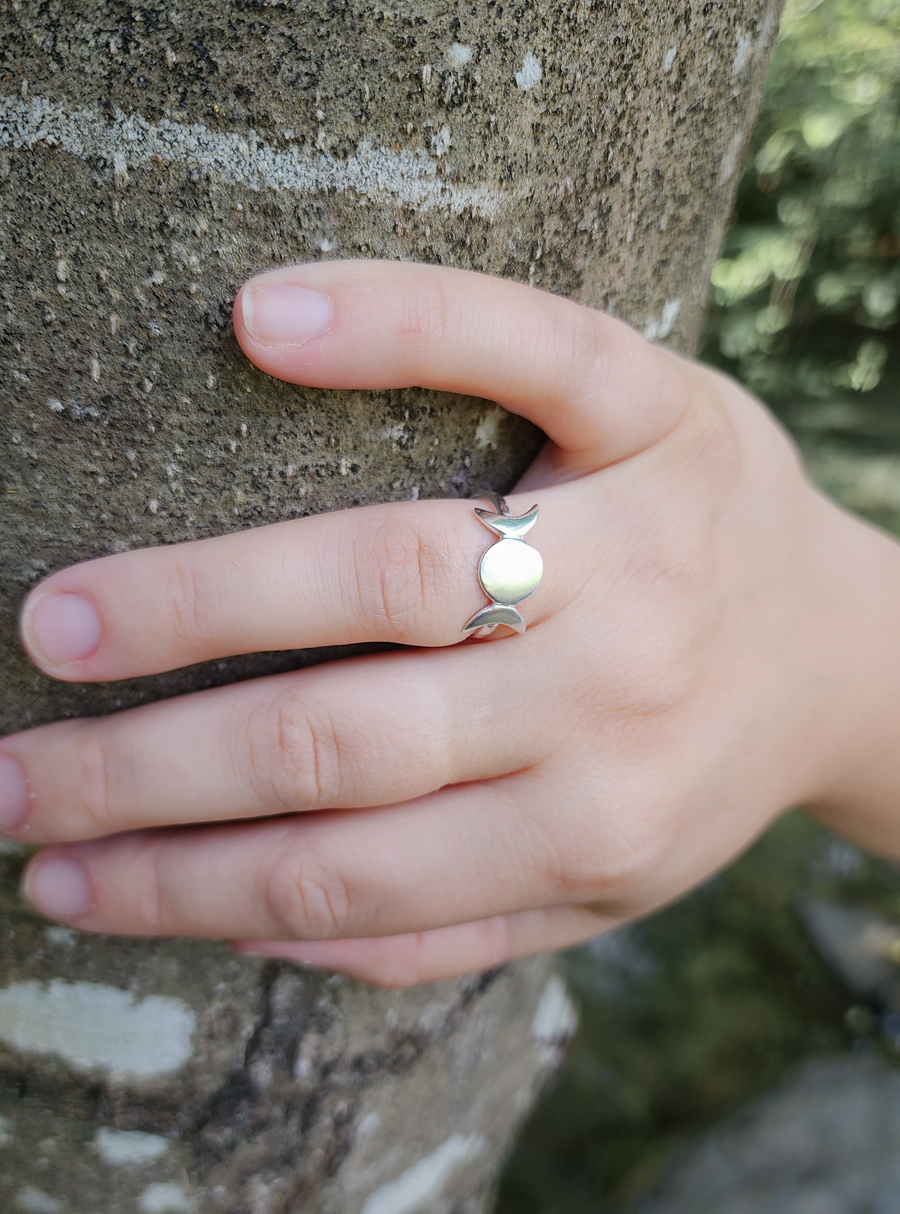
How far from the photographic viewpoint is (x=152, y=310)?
57cm

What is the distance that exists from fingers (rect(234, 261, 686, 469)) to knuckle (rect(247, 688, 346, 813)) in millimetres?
274

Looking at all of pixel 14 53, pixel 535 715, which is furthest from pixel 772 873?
pixel 14 53

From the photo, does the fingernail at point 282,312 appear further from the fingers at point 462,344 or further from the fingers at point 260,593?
the fingers at point 260,593

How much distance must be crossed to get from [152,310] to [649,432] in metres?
0.43

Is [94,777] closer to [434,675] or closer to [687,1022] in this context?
[434,675]

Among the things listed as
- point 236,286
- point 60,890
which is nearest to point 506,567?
point 236,286

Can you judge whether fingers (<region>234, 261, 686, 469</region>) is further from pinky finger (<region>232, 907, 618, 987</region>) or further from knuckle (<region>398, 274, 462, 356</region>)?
pinky finger (<region>232, 907, 618, 987</region>)

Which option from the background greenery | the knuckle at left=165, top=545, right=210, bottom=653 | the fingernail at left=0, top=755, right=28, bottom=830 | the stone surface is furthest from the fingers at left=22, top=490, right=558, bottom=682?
the background greenery

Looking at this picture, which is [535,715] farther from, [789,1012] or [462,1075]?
[789,1012]

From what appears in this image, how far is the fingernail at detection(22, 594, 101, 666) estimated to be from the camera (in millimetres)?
646

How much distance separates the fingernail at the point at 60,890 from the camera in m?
0.75

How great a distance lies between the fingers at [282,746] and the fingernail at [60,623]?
0.33ft

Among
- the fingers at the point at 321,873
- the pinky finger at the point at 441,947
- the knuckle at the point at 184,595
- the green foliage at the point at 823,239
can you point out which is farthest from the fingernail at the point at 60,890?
the green foliage at the point at 823,239

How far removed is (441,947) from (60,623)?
531 millimetres
